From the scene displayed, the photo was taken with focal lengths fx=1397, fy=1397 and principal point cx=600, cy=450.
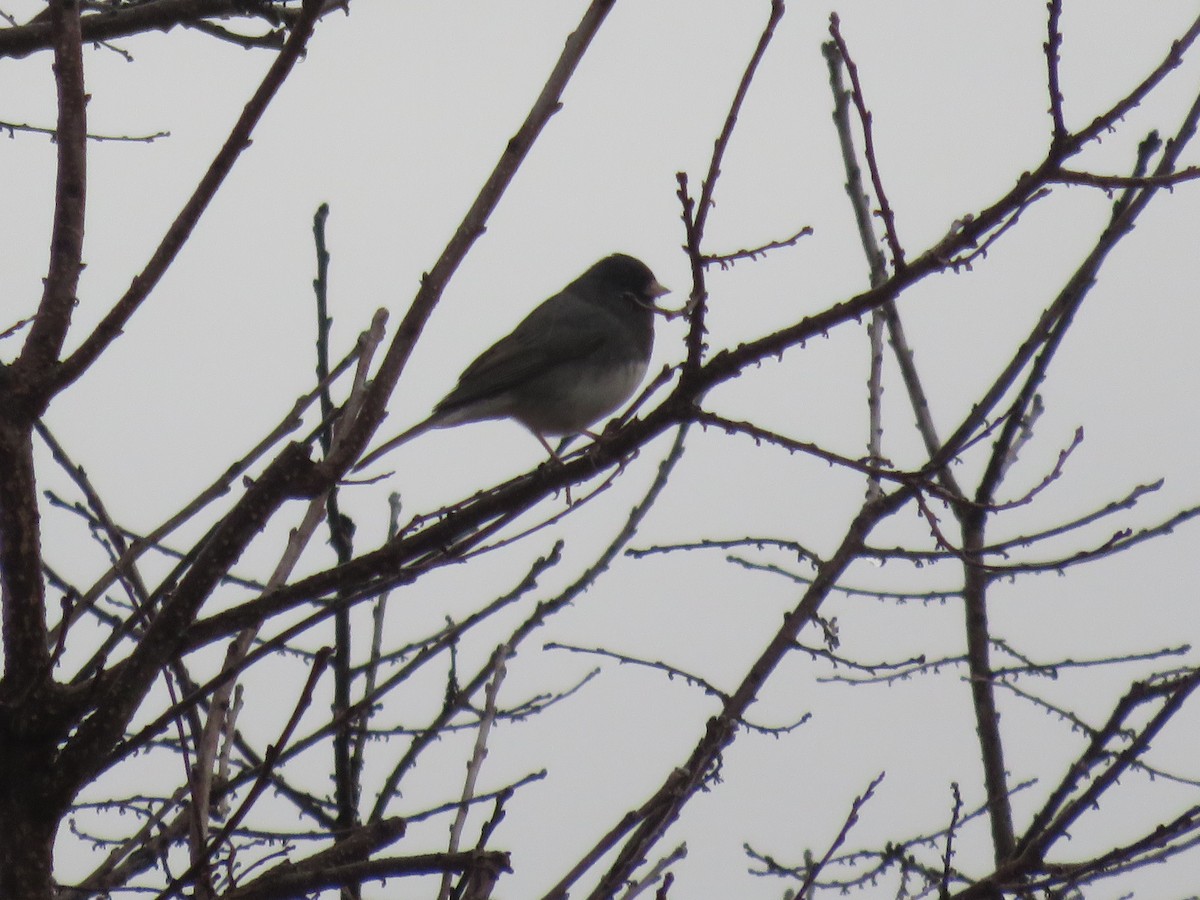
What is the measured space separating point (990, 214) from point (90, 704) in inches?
40.8

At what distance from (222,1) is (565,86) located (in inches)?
55.2

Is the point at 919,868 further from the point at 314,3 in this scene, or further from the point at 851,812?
the point at 314,3

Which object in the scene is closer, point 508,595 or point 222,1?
point 508,595

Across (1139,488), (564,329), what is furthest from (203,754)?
(564,329)

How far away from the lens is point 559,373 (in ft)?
15.1

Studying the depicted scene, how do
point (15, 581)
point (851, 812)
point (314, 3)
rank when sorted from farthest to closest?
1. point (851, 812)
2. point (15, 581)
3. point (314, 3)

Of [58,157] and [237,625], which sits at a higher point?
[58,157]

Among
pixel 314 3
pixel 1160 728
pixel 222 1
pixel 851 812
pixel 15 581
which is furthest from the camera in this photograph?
pixel 222 1

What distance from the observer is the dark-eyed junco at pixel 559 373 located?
4.43 m

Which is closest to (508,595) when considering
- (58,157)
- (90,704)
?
(90,704)

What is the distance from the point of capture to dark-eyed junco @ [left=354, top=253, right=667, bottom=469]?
4.43 m

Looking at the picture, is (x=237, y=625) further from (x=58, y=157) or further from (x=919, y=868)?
(x=919, y=868)

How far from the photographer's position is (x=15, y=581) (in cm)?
146

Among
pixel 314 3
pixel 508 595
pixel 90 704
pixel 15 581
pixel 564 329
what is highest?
pixel 564 329
